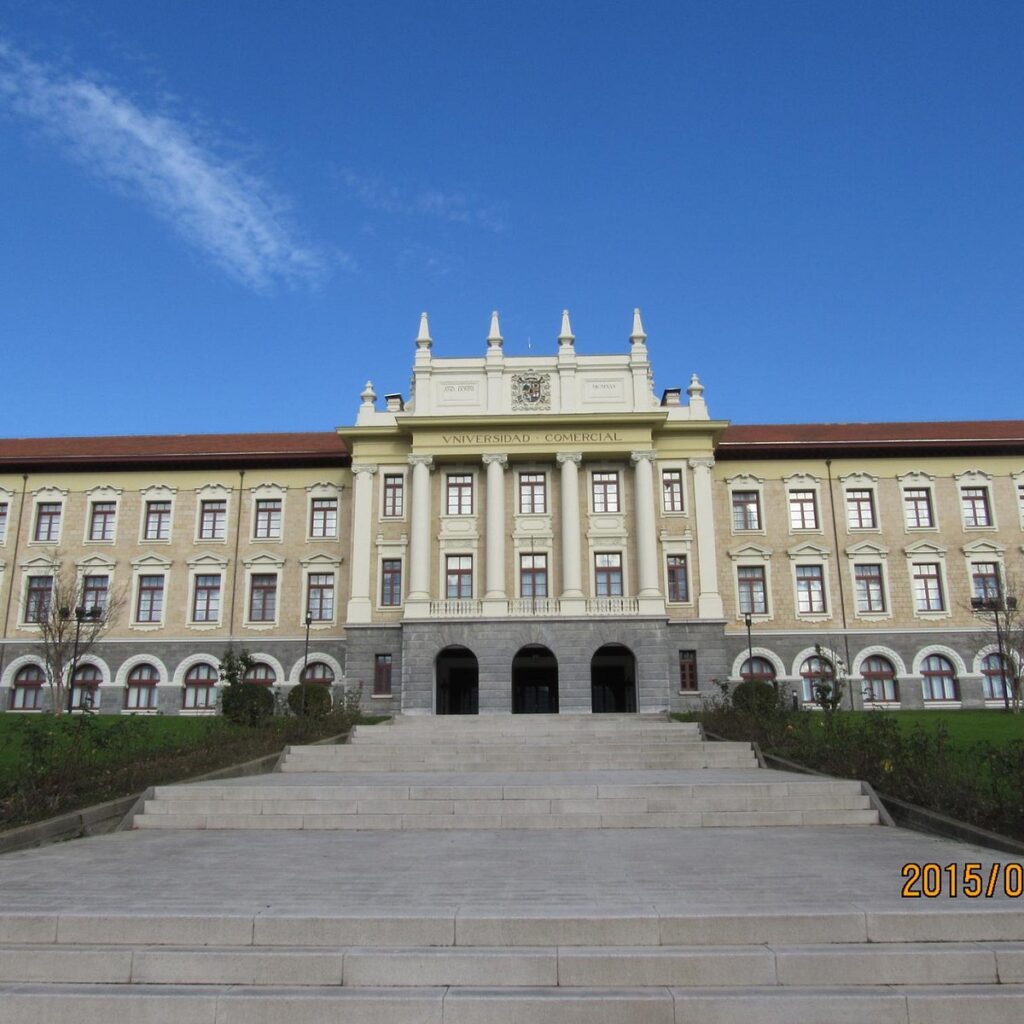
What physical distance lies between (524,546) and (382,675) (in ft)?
22.8

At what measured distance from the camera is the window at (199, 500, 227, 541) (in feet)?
114

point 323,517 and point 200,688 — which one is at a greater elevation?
point 323,517

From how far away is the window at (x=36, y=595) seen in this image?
110ft

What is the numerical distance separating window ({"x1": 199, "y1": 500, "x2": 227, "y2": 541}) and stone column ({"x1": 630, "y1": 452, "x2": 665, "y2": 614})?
52.5 ft

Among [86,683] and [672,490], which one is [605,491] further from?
[86,683]

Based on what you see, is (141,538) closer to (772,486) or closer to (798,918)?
(772,486)

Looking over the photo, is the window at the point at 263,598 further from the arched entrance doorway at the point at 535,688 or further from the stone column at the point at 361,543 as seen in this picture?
the arched entrance doorway at the point at 535,688

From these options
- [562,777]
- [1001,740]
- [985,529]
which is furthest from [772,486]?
[562,777]

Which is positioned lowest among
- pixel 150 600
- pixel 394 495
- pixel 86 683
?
pixel 86 683

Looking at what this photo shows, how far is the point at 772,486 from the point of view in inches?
1352

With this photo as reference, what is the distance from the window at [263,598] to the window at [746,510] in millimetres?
17751

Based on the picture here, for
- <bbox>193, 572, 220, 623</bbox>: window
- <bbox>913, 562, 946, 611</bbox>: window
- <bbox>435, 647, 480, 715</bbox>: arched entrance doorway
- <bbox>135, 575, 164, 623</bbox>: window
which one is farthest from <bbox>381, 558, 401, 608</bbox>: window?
<bbox>913, 562, 946, 611</bbox>: window

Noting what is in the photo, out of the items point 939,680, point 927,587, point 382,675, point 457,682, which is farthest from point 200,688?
point 927,587

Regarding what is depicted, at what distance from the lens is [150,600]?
112 ft
